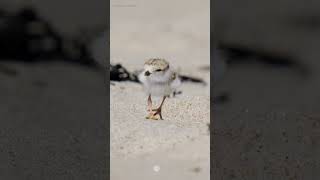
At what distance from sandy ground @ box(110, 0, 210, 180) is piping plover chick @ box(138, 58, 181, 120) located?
1.1 inches

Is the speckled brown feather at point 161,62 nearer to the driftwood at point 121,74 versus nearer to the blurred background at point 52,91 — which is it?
the driftwood at point 121,74

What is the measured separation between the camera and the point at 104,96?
2.83 meters

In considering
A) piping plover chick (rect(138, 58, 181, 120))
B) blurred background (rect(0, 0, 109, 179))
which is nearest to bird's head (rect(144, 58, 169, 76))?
piping plover chick (rect(138, 58, 181, 120))

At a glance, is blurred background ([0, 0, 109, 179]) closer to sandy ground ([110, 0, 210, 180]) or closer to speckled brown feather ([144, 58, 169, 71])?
sandy ground ([110, 0, 210, 180])

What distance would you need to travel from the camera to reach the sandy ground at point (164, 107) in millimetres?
2727

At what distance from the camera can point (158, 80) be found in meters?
2.81

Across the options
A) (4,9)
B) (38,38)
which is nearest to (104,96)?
(38,38)
